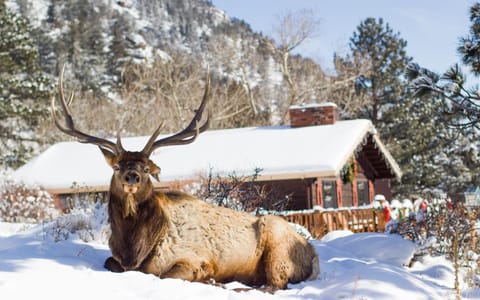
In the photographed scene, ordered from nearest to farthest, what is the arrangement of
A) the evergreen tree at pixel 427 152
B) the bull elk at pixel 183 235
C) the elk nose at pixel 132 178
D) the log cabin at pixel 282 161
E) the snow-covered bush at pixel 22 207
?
the elk nose at pixel 132 178, the bull elk at pixel 183 235, the snow-covered bush at pixel 22 207, the log cabin at pixel 282 161, the evergreen tree at pixel 427 152

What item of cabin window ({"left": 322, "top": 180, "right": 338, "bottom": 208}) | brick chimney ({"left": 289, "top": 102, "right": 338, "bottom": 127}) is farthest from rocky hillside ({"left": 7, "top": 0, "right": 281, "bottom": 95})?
cabin window ({"left": 322, "top": 180, "right": 338, "bottom": 208})

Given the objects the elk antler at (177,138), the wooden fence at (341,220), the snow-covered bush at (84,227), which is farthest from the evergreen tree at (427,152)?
the elk antler at (177,138)

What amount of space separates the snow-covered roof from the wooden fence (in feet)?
4.91

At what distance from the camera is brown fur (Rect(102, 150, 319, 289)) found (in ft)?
19.9

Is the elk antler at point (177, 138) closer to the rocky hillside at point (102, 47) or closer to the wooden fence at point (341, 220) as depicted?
the rocky hillside at point (102, 47)

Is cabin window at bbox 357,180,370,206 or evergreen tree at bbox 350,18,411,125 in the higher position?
evergreen tree at bbox 350,18,411,125

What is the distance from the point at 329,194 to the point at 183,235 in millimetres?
18285

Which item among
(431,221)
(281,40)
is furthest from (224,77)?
(431,221)

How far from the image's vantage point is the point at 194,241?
6.46 m

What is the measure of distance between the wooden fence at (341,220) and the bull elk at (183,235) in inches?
414

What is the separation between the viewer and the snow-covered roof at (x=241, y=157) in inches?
819

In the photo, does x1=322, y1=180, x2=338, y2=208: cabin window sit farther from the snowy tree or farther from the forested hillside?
the snowy tree

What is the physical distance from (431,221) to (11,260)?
7.79 meters

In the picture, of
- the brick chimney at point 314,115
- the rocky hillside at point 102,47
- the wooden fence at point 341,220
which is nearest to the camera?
the wooden fence at point 341,220
